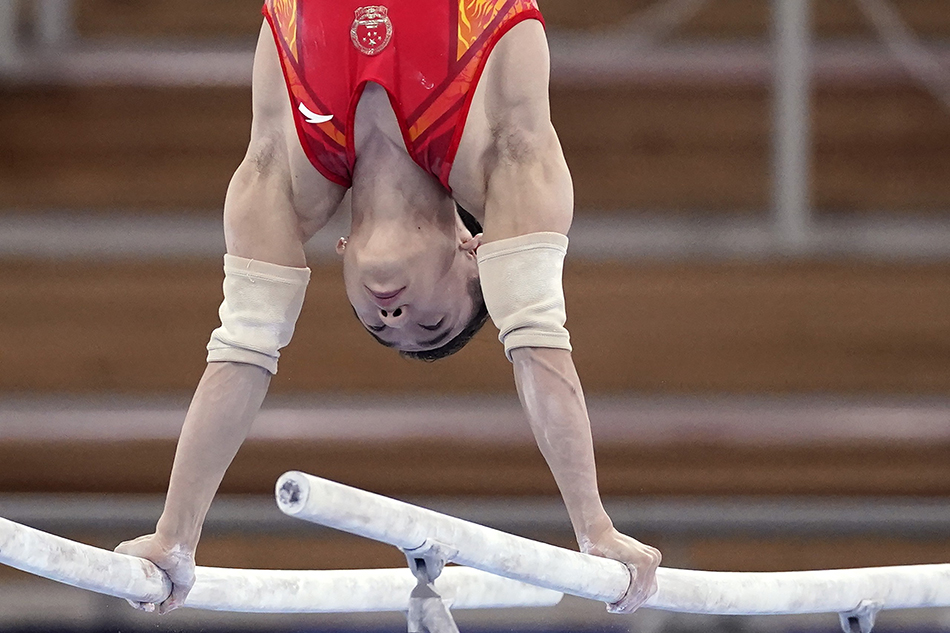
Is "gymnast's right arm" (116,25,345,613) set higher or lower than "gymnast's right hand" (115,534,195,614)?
higher

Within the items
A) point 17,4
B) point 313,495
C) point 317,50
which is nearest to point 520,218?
point 317,50

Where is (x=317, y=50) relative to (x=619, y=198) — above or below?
below

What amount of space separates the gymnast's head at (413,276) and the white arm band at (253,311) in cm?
11

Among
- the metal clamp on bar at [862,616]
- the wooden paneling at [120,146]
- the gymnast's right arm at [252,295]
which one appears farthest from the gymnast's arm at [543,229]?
the wooden paneling at [120,146]

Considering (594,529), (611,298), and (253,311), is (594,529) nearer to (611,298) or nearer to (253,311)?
(253,311)

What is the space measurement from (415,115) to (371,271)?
0.84ft

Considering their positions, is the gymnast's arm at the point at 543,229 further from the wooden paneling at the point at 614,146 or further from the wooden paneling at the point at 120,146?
the wooden paneling at the point at 120,146

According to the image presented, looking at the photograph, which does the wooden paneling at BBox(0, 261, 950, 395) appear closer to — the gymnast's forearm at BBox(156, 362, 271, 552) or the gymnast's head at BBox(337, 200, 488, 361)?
the gymnast's head at BBox(337, 200, 488, 361)

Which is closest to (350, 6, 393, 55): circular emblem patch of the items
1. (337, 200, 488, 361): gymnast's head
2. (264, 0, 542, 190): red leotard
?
(264, 0, 542, 190): red leotard

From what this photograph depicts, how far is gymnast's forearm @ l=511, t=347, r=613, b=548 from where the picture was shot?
1.86 metres

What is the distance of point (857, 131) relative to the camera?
13.8 ft

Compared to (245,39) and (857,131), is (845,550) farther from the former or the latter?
(245,39)

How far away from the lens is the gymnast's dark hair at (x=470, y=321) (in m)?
2.11

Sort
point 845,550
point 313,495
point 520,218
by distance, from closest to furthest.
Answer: point 313,495
point 520,218
point 845,550
